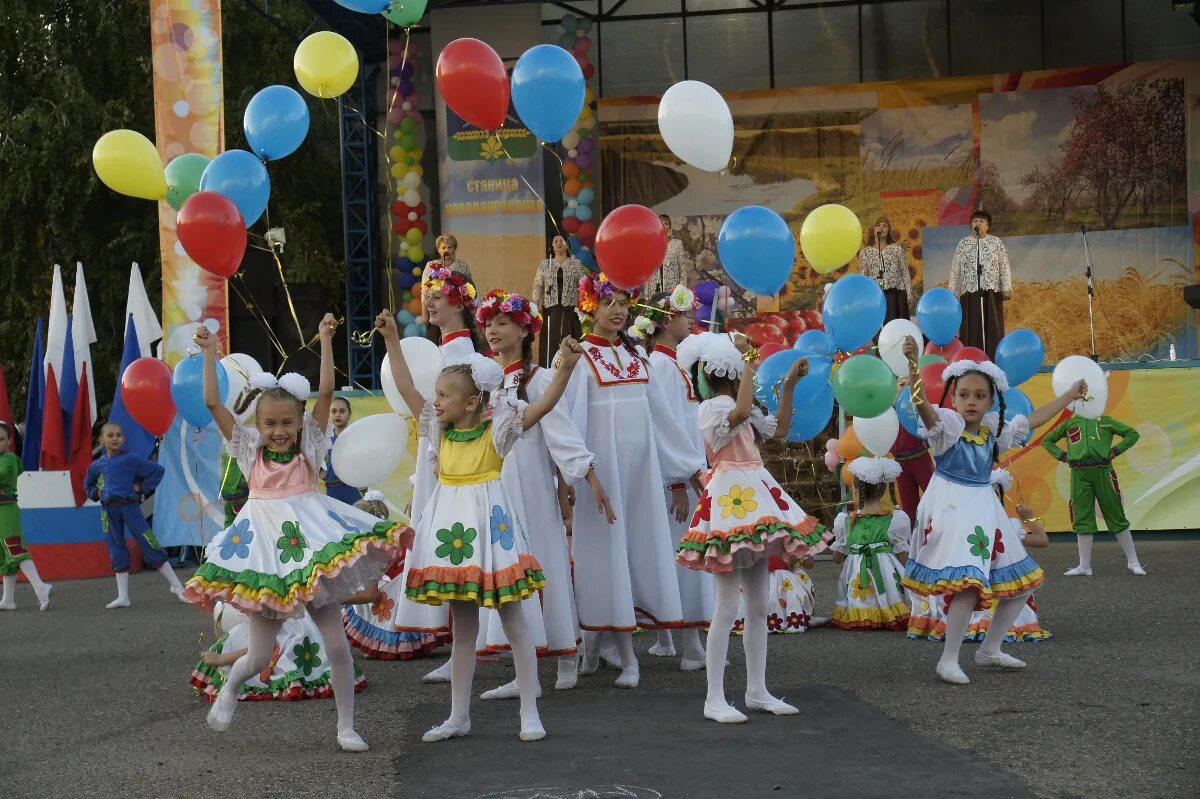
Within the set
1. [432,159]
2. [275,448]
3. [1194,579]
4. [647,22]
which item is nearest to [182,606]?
[275,448]

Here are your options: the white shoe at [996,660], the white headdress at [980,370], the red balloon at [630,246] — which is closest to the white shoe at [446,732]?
the red balloon at [630,246]

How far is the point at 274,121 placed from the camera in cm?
726

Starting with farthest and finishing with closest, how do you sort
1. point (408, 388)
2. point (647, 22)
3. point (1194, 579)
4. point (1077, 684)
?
point (647, 22) → point (1194, 579) → point (1077, 684) → point (408, 388)

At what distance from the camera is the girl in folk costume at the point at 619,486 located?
6461 mm

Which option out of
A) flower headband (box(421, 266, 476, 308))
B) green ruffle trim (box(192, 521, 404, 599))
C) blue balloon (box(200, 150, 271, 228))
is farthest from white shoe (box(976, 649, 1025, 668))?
blue balloon (box(200, 150, 271, 228))

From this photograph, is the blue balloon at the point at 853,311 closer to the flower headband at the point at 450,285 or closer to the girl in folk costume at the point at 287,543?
the flower headband at the point at 450,285

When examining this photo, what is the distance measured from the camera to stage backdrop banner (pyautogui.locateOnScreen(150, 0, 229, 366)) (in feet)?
44.5

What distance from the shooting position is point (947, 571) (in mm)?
6141

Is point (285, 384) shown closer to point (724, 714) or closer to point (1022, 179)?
point (724, 714)

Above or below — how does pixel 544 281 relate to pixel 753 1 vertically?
below

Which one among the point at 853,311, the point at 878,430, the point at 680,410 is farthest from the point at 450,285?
the point at 878,430

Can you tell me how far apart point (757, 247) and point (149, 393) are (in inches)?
130

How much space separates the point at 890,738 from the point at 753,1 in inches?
629

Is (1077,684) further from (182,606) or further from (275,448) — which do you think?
(182,606)
